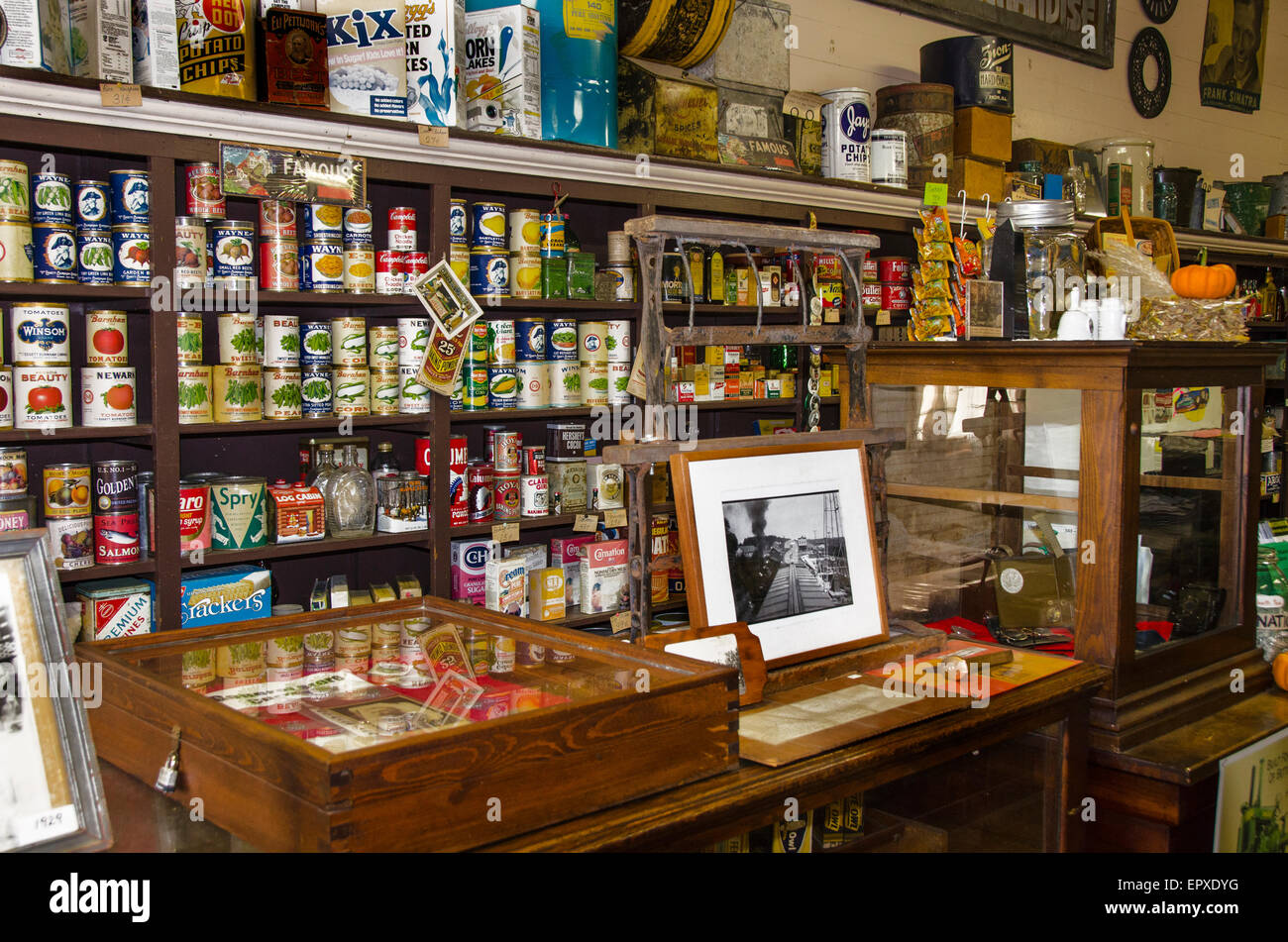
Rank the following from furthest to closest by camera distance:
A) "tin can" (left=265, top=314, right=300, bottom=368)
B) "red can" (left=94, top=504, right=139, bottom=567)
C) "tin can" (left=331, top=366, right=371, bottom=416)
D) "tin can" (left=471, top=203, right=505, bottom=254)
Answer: "tin can" (left=471, top=203, right=505, bottom=254), "tin can" (left=331, top=366, right=371, bottom=416), "tin can" (left=265, top=314, right=300, bottom=368), "red can" (left=94, top=504, right=139, bottom=567)

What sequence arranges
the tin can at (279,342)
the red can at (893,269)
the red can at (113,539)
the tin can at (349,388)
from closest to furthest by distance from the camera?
the red can at (113,539) → the tin can at (279,342) → the tin can at (349,388) → the red can at (893,269)

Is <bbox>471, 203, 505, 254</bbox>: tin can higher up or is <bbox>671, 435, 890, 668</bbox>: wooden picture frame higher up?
<bbox>471, 203, 505, 254</bbox>: tin can

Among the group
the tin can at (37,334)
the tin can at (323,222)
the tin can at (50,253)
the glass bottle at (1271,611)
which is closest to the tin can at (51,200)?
the tin can at (50,253)

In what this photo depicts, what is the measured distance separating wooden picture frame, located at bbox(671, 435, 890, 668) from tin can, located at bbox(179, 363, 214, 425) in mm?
1344

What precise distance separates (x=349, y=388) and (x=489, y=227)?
62 cm

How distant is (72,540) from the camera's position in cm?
250

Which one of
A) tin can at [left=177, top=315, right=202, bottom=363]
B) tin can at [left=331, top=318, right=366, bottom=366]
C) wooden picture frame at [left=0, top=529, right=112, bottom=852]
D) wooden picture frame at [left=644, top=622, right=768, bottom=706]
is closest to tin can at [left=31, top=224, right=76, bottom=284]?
tin can at [left=177, top=315, right=202, bottom=363]

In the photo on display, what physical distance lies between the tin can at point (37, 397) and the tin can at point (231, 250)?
1.44ft

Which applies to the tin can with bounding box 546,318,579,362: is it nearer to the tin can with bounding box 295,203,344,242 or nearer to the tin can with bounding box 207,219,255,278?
the tin can with bounding box 295,203,344,242

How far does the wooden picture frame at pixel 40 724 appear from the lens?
3.73 feet

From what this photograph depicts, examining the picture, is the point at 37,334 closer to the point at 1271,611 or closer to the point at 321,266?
the point at 321,266

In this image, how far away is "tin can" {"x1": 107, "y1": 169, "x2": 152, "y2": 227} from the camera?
249 centimetres

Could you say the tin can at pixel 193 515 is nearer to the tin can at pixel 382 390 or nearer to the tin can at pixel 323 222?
the tin can at pixel 382 390

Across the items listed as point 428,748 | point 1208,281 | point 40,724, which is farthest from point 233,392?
point 1208,281
